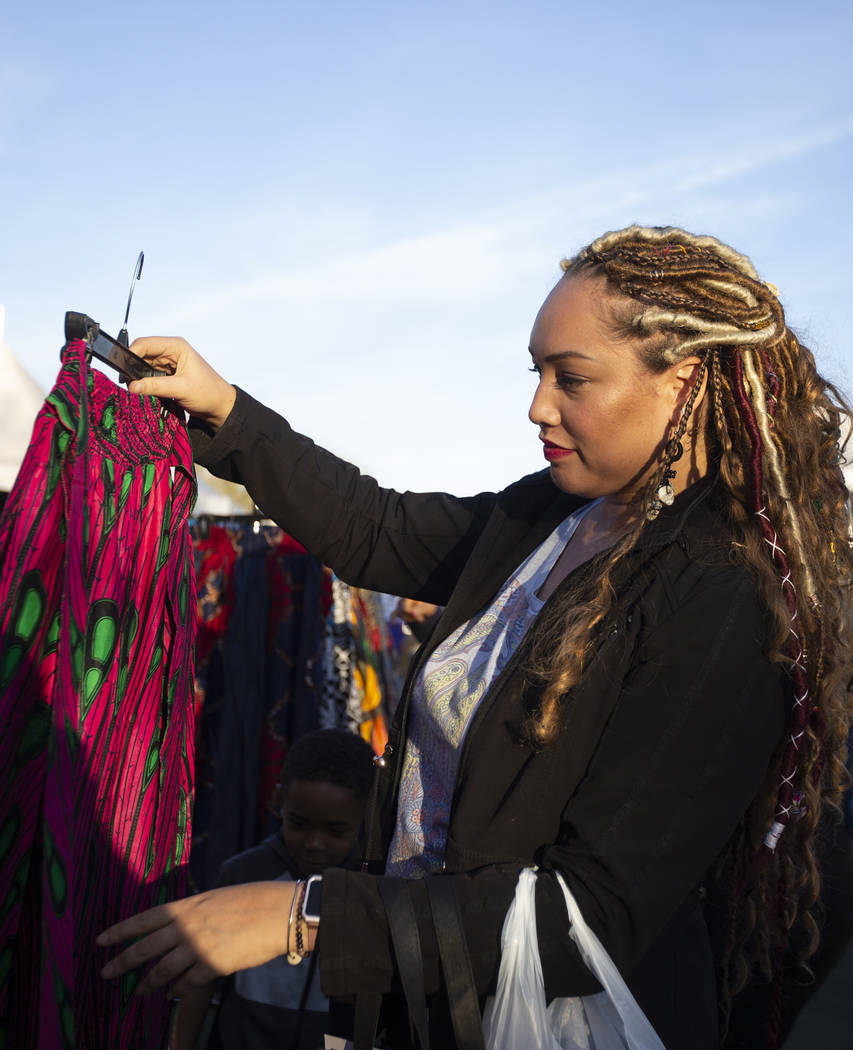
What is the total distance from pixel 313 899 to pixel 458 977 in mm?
245

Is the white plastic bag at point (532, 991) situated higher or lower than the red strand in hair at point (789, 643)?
lower

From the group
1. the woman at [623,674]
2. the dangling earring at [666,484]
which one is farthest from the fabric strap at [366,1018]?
the dangling earring at [666,484]

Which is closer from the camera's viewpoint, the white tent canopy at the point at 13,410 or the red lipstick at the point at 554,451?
the red lipstick at the point at 554,451

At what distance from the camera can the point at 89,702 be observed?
1.61 meters

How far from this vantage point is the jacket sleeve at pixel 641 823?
1.45 meters

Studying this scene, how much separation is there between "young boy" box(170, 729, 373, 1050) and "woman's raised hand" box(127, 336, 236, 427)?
1.40 metres

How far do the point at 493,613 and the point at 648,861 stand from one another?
2.08 feet

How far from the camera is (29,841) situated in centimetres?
151

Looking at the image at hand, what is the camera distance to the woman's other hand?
1.37 meters

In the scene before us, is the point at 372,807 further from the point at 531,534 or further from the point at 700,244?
the point at 700,244

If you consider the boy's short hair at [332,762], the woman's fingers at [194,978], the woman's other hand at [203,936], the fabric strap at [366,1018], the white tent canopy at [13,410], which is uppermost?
the white tent canopy at [13,410]

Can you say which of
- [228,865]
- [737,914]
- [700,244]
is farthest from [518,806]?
[228,865]

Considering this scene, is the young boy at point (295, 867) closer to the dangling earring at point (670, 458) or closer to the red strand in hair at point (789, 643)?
the red strand in hair at point (789, 643)

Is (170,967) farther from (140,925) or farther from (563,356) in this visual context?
(563,356)
